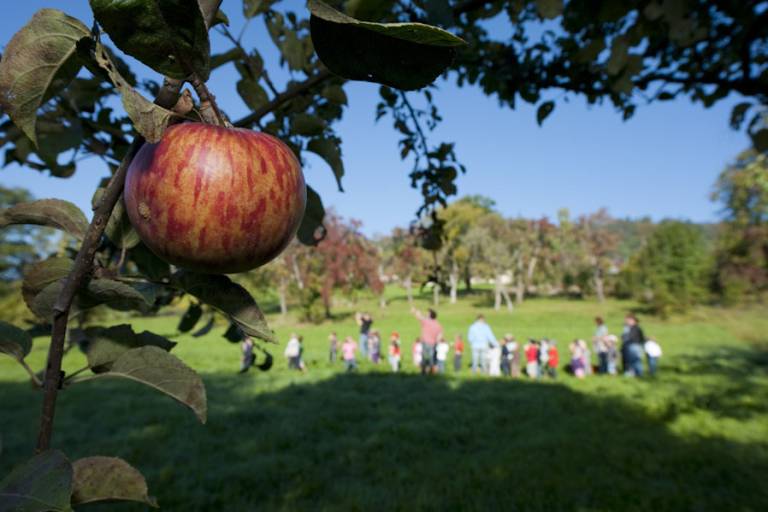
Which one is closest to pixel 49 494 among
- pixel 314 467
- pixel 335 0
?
pixel 335 0

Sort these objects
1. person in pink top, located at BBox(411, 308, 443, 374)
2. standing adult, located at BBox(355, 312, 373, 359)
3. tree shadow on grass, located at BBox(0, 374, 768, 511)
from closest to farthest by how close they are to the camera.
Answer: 1. tree shadow on grass, located at BBox(0, 374, 768, 511)
2. person in pink top, located at BBox(411, 308, 443, 374)
3. standing adult, located at BBox(355, 312, 373, 359)

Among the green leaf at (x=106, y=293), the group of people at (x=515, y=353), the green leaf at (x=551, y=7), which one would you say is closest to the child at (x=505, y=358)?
the group of people at (x=515, y=353)

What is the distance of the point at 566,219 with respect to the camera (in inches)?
1971

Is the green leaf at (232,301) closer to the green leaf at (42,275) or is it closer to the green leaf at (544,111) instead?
the green leaf at (42,275)

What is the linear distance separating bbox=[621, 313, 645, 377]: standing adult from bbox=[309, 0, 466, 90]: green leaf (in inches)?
500

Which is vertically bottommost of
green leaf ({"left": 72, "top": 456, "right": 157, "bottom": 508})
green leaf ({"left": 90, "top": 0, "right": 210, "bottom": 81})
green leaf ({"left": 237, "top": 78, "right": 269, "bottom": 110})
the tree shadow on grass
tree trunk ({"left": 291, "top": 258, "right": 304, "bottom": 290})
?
the tree shadow on grass

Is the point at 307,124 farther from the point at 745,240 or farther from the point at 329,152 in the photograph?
the point at 745,240

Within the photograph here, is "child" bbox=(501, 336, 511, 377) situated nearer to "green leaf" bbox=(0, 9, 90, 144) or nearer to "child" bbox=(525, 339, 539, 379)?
"child" bbox=(525, 339, 539, 379)

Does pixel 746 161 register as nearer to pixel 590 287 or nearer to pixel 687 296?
pixel 590 287

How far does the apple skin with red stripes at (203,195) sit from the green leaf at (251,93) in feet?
1.99

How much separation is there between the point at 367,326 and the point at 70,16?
1491cm

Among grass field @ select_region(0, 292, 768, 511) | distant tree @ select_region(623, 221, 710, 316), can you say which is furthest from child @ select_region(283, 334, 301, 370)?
distant tree @ select_region(623, 221, 710, 316)

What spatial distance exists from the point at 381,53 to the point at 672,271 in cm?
3937

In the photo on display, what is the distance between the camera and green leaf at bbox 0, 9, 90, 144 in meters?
0.53
